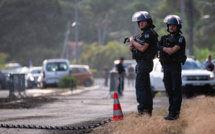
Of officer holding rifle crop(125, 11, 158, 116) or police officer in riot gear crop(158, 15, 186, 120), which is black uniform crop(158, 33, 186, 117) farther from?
officer holding rifle crop(125, 11, 158, 116)

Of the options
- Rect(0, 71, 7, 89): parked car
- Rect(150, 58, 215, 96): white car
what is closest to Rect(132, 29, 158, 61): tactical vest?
Rect(150, 58, 215, 96): white car

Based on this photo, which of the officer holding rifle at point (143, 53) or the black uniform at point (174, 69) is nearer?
the officer holding rifle at point (143, 53)

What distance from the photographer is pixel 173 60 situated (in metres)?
9.77

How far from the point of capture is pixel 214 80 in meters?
20.3

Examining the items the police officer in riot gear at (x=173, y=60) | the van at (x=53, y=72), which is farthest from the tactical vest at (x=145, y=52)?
the van at (x=53, y=72)

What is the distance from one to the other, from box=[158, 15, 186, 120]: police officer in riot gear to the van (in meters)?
22.2

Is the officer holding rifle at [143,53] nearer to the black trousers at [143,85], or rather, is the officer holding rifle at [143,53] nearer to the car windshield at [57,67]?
the black trousers at [143,85]

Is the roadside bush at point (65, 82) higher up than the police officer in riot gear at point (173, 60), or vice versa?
the police officer in riot gear at point (173, 60)

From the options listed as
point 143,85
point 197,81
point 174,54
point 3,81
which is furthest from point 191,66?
point 3,81

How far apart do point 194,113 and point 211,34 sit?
4304 cm

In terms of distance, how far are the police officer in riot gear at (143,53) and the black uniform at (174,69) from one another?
0.86ft

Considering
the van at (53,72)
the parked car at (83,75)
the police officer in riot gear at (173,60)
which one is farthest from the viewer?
the parked car at (83,75)

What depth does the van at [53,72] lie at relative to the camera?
31.7m

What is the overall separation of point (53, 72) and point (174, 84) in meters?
22.5
